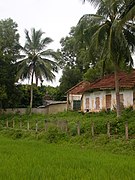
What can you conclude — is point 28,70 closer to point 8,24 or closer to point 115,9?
point 8,24

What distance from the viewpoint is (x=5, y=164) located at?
445 inches

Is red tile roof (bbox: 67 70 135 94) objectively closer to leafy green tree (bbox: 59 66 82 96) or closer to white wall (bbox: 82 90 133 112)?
white wall (bbox: 82 90 133 112)

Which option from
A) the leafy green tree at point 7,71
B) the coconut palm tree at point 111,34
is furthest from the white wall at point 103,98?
the leafy green tree at point 7,71

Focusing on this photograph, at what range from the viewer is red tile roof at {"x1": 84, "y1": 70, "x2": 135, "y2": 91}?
30.0 metres

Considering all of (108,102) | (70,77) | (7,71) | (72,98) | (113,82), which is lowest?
(108,102)

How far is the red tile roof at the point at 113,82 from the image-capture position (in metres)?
30.0

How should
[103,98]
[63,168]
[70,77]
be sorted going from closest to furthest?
[63,168] → [103,98] → [70,77]

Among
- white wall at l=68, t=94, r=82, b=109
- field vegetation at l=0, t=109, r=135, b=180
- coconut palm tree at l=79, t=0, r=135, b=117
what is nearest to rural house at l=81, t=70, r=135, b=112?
white wall at l=68, t=94, r=82, b=109

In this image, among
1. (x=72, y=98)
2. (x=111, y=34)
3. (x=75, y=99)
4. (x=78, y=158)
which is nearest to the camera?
(x=78, y=158)

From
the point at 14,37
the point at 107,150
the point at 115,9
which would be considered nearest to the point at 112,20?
the point at 115,9

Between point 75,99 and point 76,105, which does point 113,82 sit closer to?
Answer: point 76,105

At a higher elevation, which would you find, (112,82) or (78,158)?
(112,82)

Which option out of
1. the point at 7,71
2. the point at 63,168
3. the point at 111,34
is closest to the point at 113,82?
the point at 111,34

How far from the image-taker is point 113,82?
105 ft
